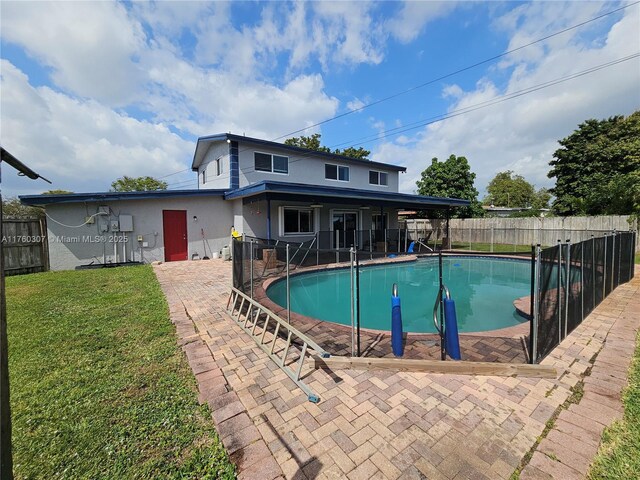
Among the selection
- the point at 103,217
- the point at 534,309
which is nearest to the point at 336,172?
the point at 103,217

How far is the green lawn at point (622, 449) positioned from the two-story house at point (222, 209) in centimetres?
873

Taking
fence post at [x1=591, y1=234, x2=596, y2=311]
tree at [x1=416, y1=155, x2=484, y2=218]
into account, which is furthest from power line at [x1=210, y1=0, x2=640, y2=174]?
tree at [x1=416, y1=155, x2=484, y2=218]

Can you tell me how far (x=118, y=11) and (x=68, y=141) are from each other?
26475 mm

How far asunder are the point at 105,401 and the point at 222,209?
11.8 metres

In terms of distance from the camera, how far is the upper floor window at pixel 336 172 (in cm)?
1666

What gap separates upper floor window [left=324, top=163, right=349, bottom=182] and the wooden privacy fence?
12644 millimetres

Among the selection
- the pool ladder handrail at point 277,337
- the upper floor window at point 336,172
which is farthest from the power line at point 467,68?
the pool ladder handrail at point 277,337

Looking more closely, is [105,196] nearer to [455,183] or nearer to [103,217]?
[103,217]

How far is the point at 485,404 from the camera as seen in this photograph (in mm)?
2680

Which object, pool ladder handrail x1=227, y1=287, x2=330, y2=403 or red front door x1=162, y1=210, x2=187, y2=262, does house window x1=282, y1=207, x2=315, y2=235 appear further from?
pool ladder handrail x1=227, y1=287, x2=330, y2=403

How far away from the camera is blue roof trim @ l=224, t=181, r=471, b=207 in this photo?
10367 mm

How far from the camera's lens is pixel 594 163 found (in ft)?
70.8

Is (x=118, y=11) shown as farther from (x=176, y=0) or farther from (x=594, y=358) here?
(x=594, y=358)

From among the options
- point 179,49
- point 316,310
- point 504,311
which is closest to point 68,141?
point 179,49
